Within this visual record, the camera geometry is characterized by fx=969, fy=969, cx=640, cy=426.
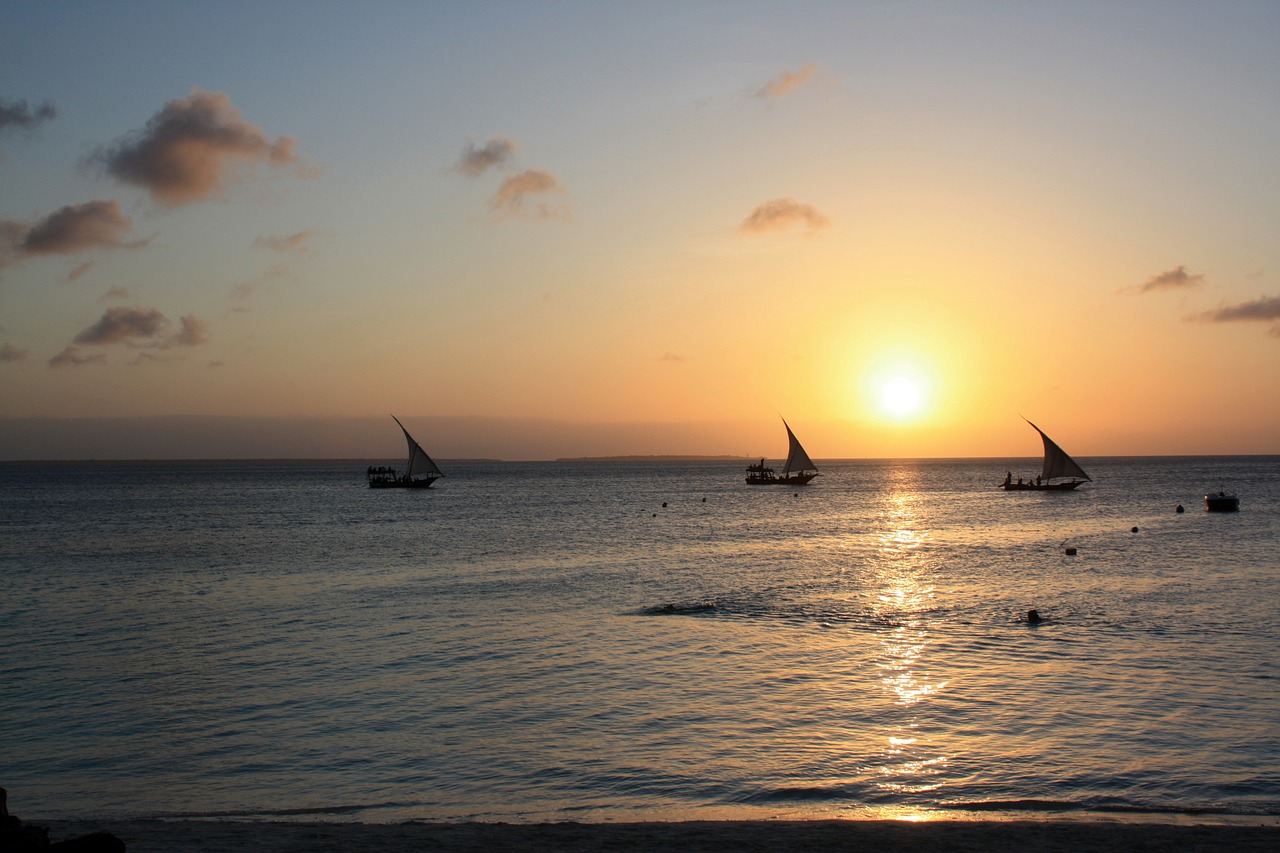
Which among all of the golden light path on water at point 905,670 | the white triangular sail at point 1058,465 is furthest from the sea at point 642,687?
the white triangular sail at point 1058,465

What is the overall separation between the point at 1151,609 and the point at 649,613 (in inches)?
579

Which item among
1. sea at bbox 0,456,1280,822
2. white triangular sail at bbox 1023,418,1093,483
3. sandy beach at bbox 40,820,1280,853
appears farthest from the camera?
white triangular sail at bbox 1023,418,1093,483

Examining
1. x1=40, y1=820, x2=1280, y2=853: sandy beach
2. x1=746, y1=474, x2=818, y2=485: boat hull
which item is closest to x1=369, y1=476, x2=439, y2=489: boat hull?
x1=746, y1=474, x2=818, y2=485: boat hull

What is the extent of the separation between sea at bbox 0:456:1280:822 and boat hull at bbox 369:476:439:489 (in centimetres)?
8343

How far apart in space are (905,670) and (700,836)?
10691mm

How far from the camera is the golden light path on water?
13.8m

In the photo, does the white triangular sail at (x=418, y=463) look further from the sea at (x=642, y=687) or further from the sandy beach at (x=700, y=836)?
the sandy beach at (x=700, y=836)

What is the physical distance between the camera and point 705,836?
1110 cm

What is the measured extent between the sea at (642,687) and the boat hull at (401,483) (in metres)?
83.4

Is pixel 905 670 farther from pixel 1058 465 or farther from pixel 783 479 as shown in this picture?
pixel 783 479

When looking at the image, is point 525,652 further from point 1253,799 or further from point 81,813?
point 1253,799

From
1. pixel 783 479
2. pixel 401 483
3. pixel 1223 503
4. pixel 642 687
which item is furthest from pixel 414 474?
pixel 642 687

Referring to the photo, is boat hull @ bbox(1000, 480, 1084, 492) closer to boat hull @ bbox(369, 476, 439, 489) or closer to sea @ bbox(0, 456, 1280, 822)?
sea @ bbox(0, 456, 1280, 822)

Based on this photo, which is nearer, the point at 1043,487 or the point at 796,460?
the point at 1043,487
